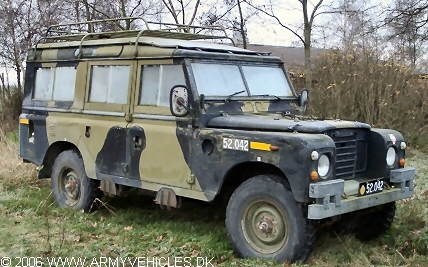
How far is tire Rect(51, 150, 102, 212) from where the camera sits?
7344 mm

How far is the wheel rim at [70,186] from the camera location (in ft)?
24.8

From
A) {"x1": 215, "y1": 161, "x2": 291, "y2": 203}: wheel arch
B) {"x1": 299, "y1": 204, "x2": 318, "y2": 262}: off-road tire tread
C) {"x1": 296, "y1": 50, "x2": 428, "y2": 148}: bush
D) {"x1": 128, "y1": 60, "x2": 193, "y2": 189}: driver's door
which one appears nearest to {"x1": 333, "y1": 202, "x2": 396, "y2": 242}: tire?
{"x1": 299, "y1": 204, "x2": 318, "y2": 262}: off-road tire tread

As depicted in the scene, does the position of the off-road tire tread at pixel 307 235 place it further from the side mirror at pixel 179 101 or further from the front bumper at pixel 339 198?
the side mirror at pixel 179 101

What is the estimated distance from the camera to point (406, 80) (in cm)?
1364

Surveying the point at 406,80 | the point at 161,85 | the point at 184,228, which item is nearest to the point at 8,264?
the point at 184,228

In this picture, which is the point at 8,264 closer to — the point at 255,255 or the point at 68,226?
the point at 68,226

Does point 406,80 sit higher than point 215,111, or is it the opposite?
point 406,80

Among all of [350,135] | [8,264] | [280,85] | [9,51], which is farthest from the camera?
[9,51]

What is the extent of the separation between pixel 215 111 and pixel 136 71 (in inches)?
48.0

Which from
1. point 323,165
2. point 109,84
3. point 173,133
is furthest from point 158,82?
point 323,165

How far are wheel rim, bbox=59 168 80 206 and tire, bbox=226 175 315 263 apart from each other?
2.78m

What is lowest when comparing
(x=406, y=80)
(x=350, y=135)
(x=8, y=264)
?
(x=8, y=264)

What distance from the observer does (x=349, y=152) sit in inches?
224

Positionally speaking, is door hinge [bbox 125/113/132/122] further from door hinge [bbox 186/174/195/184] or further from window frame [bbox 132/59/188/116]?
door hinge [bbox 186/174/195/184]
